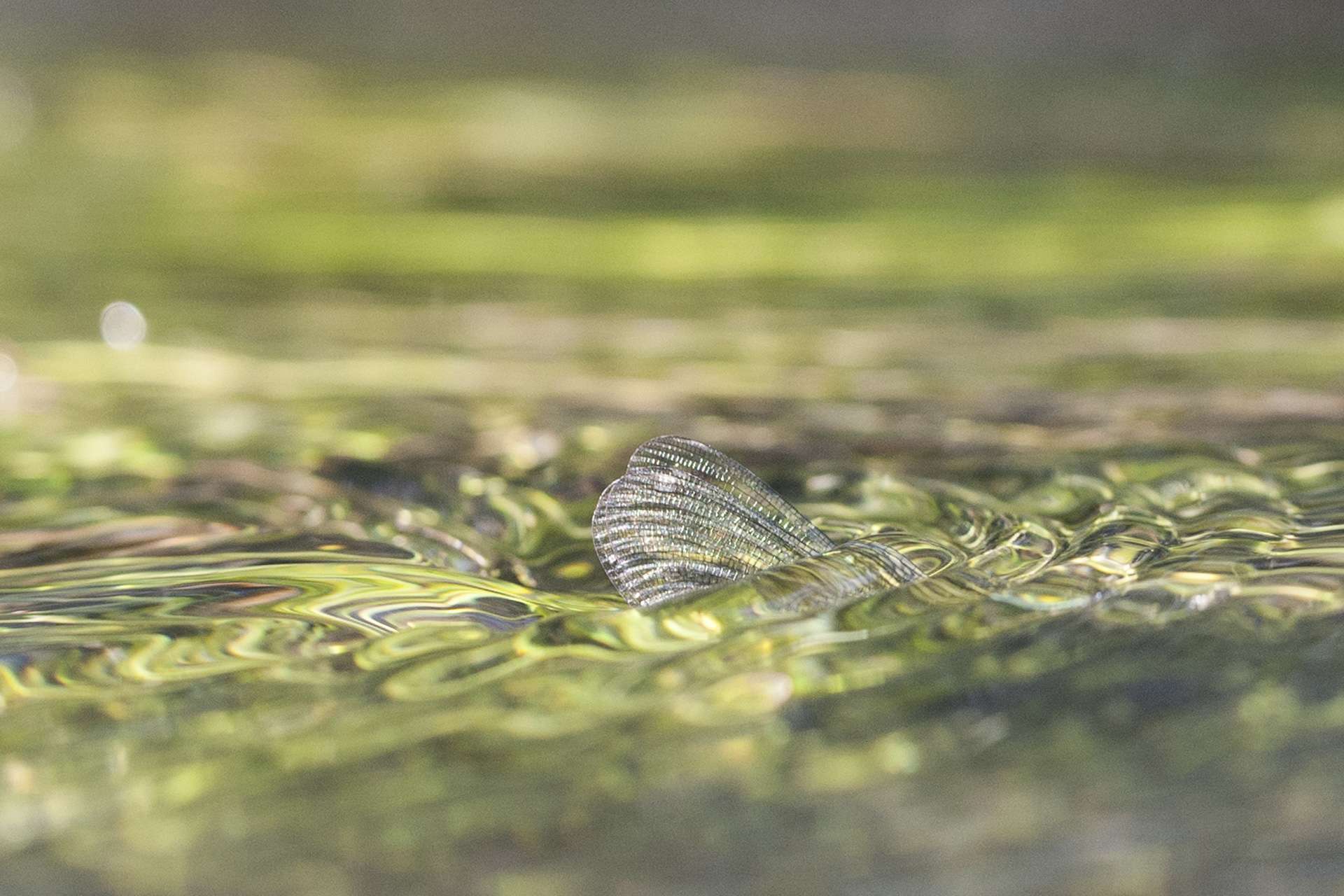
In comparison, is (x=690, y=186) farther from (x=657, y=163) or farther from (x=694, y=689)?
(x=694, y=689)

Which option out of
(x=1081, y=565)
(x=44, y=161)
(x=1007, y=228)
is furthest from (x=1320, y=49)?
(x=1081, y=565)

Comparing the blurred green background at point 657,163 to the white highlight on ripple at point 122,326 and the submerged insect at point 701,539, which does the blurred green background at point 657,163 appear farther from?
the submerged insect at point 701,539

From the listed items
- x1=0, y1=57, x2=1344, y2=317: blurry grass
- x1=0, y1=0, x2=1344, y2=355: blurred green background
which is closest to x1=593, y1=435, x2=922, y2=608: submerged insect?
x1=0, y1=0, x2=1344, y2=355: blurred green background

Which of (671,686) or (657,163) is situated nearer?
(671,686)

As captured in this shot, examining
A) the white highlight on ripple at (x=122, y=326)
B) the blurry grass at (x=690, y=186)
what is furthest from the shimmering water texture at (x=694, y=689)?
the blurry grass at (x=690, y=186)

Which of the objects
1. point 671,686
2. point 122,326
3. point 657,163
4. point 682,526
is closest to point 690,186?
point 657,163

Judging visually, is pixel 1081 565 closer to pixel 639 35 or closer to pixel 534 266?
pixel 534 266

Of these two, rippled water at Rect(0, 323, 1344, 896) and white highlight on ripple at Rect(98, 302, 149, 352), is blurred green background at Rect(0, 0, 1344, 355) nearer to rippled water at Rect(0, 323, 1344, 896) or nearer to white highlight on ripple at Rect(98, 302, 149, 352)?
white highlight on ripple at Rect(98, 302, 149, 352)
